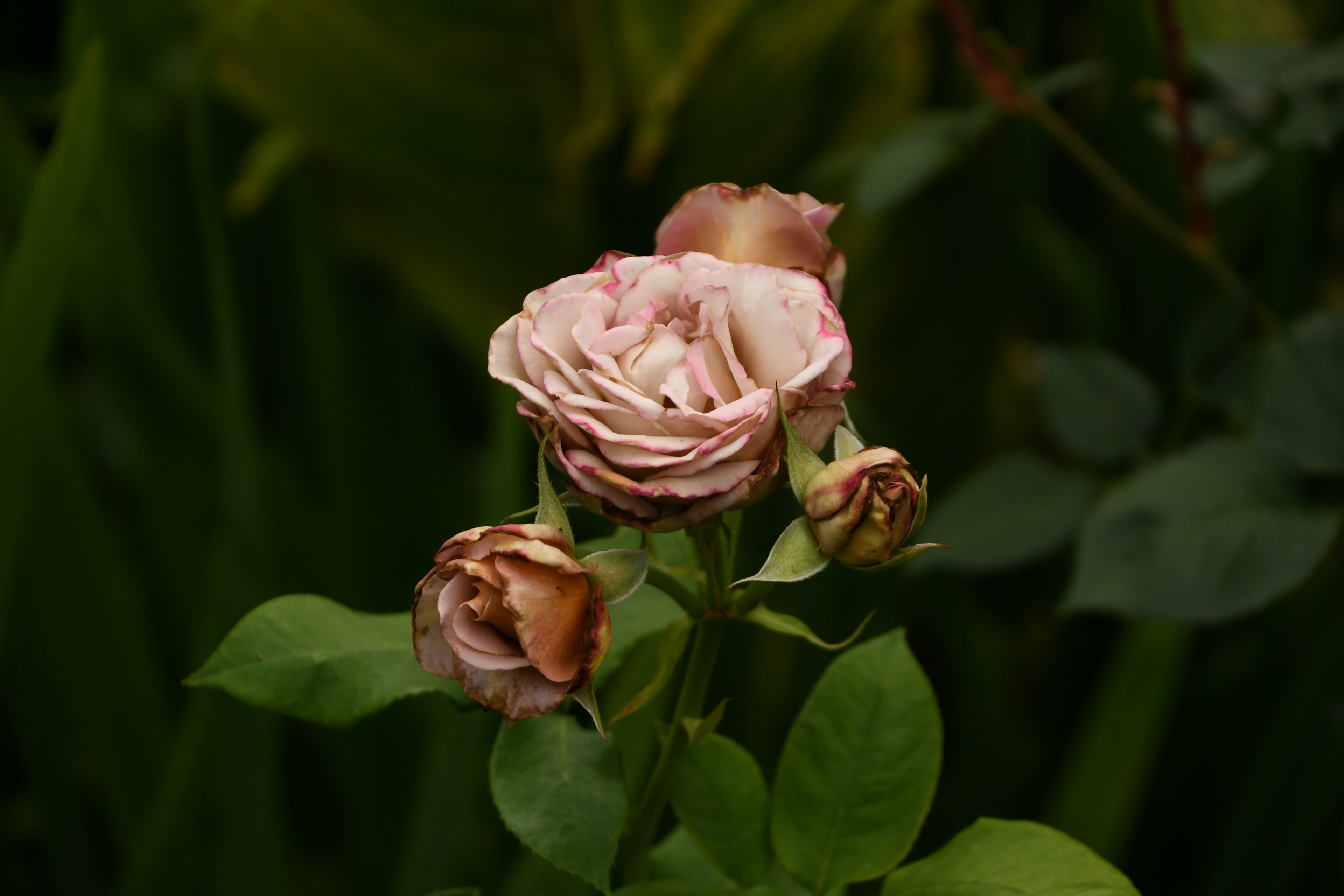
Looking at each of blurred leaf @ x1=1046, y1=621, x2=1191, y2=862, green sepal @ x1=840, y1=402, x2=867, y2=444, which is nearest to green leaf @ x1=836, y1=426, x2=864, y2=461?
green sepal @ x1=840, y1=402, x2=867, y2=444

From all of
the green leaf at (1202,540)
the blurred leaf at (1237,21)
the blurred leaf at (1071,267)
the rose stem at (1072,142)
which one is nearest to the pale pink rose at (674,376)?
the green leaf at (1202,540)

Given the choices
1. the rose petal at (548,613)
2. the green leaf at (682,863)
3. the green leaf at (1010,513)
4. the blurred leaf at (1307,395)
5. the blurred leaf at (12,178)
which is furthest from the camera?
the blurred leaf at (12,178)

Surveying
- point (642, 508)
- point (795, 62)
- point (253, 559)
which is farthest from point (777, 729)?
point (642, 508)

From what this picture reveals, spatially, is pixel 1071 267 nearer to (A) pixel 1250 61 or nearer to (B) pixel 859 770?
(A) pixel 1250 61

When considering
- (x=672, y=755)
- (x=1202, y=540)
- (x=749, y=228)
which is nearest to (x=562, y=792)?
(x=672, y=755)

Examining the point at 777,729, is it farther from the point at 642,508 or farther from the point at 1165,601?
the point at 642,508

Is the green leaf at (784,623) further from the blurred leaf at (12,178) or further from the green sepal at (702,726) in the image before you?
the blurred leaf at (12,178)

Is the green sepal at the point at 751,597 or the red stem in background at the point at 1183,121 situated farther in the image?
the red stem in background at the point at 1183,121
